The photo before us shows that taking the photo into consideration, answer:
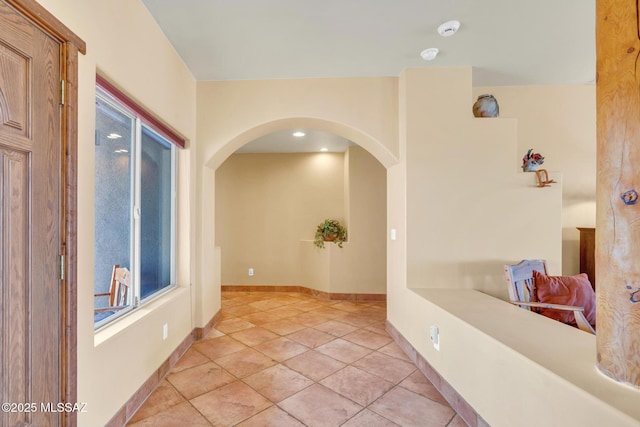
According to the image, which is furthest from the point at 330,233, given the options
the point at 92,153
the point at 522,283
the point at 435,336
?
the point at 92,153

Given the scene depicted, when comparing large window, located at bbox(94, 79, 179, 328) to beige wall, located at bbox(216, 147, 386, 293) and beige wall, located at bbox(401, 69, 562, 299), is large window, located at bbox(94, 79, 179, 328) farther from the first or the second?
beige wall, located at bbox(216, 147, 386, 293)

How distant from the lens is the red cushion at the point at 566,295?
2078 millimetres

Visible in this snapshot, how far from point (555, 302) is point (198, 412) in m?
2.67

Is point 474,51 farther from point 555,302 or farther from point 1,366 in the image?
point 1,366

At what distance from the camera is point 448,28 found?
2.14 meters

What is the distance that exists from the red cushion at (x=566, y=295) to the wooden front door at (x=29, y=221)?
305 centimetres

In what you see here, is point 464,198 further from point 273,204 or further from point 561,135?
point 273,204

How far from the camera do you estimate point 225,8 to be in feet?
6.46

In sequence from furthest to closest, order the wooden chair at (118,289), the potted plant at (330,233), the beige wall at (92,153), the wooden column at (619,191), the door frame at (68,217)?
the potted plant at (330,233)
the wooden chair at (118,289)
the beige wall at (92,153)
the door frame at (68,217)
the wooden column at (619,191)

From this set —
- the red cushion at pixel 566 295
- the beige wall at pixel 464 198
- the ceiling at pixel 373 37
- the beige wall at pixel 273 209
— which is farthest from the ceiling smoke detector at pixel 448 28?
the beige wall at pixel 273 209

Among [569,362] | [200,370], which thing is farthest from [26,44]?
[569,362]

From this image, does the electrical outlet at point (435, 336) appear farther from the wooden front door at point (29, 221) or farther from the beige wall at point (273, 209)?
the beige wall at point (273, 209)

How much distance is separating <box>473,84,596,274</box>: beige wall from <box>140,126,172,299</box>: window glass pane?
3.36 metres

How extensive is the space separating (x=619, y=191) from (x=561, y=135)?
2822 millimetres
